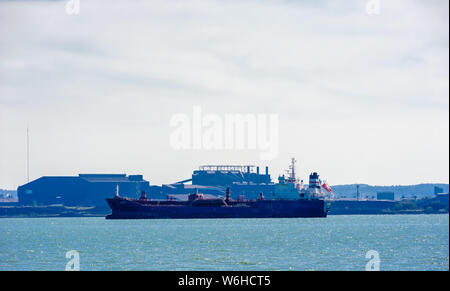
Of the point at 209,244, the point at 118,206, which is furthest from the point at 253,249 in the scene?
the point at 118,206

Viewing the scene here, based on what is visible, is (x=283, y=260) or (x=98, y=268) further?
(x=283, y=260)

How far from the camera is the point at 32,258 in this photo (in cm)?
4994

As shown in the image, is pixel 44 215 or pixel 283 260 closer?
pixel 283 260

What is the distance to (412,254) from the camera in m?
51.7

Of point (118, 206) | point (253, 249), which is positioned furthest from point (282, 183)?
point (253, 249)

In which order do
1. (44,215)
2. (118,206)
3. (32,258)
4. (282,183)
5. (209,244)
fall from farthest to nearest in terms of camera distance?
(44,215) < (282,183) < (118,206) < (209,244) < (32,258)
